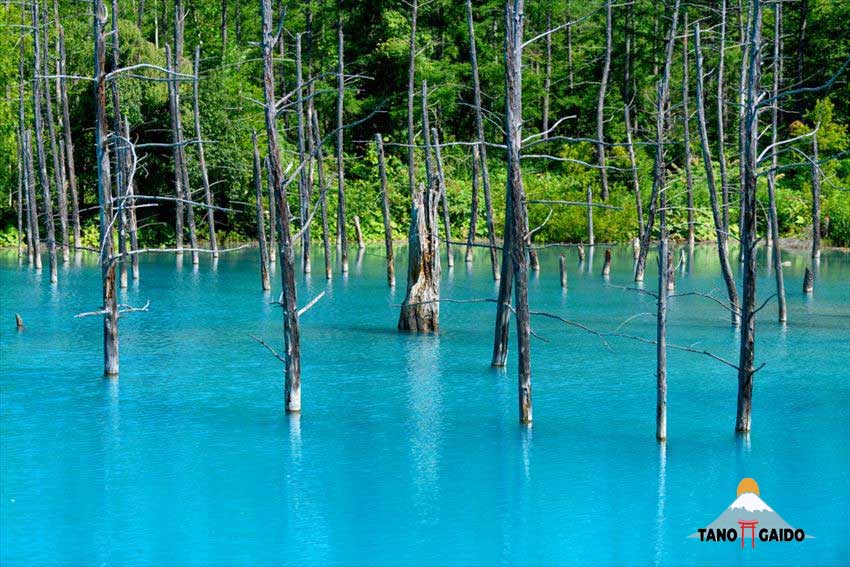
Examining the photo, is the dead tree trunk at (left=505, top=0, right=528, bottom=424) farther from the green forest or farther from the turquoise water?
the green forest

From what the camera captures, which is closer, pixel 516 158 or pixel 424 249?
pixel 516 158

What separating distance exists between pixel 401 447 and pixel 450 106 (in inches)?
1634

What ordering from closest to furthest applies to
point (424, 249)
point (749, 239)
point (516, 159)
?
point (749, 239) → point (516, 159) → point (424, 249)

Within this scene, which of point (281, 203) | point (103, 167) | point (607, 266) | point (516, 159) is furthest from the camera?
point (607, 266)

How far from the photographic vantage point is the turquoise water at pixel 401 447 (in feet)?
41.3

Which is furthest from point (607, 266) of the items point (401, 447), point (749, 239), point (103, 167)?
point (749, 239)

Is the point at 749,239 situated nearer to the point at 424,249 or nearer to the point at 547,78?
the point at 424,249

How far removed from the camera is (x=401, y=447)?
1638cm

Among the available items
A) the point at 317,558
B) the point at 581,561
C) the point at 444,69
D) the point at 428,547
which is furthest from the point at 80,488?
the point at 444,69

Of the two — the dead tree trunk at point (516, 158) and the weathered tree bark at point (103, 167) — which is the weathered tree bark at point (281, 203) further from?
the weathered tree bark at point (103, 167)

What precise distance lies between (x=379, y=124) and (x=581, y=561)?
4838 centimetres

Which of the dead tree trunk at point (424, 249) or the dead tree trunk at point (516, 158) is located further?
the dead tree trunk at point (424, 249)

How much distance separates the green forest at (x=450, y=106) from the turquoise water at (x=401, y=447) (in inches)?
895

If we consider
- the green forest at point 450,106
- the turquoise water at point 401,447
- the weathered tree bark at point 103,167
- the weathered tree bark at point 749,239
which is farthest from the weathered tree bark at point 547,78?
the weathered tree bark at point 749,239
